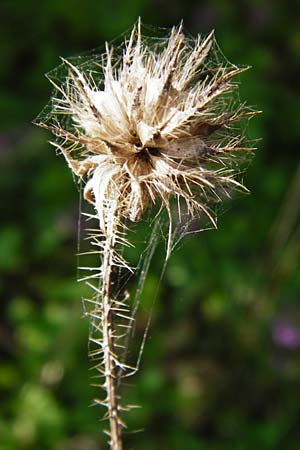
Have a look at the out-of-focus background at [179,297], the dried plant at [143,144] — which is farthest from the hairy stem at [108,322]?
the out-of-focus background at [179,297]

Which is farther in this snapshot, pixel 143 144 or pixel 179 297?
pixel 179 297

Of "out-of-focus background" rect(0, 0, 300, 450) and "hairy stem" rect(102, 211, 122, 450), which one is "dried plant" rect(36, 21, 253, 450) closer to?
"hairy stem" rect(102, 211, 122, 450)

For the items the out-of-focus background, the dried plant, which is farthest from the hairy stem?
the out-of-focus background

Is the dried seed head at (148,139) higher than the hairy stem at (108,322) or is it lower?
higher

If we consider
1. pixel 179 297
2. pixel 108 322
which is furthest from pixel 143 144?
pixel 179 297

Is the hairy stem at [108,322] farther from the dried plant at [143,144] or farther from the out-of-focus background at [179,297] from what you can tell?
the out-of-focus background at [179,297]

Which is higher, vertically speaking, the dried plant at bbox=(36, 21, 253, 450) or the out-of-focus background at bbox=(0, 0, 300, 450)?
the dried plant at bbox=(36, 21, 253, 450)

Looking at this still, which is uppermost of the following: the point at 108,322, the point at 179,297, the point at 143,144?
the point at 143,144

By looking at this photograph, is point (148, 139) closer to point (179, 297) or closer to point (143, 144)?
point (143, 144)

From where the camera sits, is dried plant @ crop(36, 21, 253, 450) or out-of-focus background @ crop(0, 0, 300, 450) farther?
out-of-focus background @ crop(0, 0, 300, 450)
